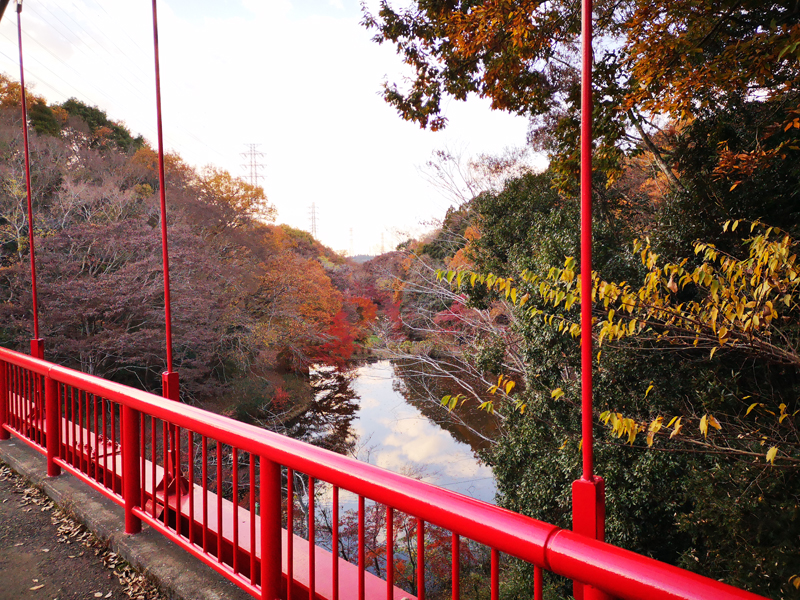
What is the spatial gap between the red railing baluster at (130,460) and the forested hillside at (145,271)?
8.20 metres

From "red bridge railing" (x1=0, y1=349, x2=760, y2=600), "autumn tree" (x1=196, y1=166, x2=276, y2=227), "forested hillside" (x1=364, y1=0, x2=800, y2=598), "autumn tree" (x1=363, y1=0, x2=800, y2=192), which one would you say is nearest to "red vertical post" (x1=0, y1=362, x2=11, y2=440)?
"red bridge railing" (x1=0, y1=349, x2=760, y2=600)

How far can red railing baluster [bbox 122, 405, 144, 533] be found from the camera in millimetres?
2055

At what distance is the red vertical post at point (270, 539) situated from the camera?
1452 mm

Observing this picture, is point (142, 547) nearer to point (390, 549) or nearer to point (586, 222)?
point (390, 549)

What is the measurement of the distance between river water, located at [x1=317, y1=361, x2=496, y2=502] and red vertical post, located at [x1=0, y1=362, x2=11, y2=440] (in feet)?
24.0

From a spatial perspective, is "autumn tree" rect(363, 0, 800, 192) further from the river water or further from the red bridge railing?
the river water

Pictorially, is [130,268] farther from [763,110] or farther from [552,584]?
[763,110]

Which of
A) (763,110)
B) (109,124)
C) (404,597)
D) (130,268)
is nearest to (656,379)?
(763,110)

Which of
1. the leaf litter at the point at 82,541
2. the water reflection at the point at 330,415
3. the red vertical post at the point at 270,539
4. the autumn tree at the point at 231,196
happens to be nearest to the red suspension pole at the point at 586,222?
the red vertical post at the point at 270,539

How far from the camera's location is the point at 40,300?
886cm

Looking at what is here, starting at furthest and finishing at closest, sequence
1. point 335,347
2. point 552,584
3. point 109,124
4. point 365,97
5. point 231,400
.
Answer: point 109,124, point 335,347, point 231,400, point 552,584, point 365,97

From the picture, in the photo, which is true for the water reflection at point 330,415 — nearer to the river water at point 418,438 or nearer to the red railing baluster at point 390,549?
the river water at point 418,438

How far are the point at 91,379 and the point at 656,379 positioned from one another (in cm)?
568

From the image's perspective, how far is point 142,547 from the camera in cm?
206
